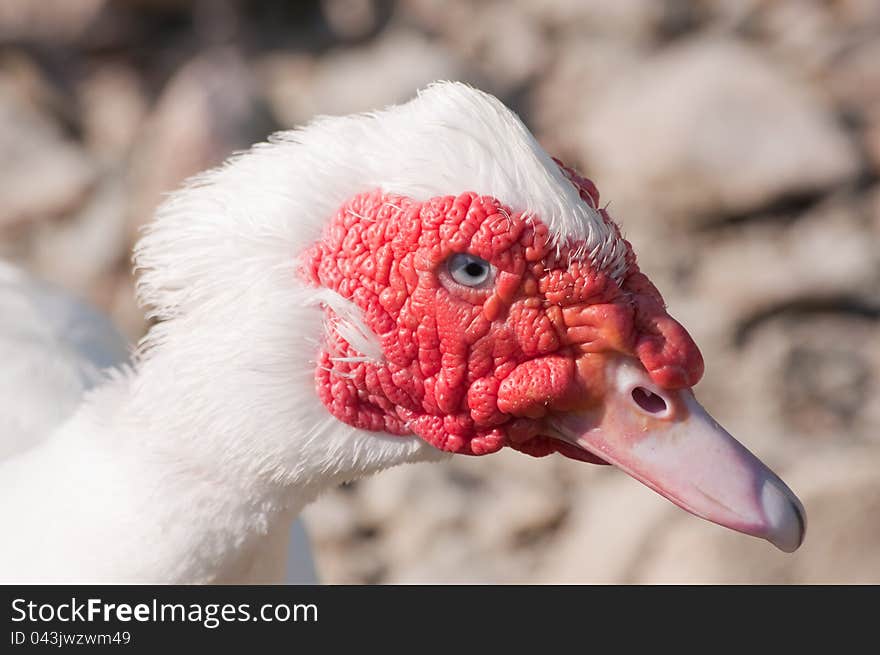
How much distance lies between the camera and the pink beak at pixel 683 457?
248 centimetres

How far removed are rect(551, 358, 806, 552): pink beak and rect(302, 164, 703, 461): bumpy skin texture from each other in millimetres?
45

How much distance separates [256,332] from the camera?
2520 mm

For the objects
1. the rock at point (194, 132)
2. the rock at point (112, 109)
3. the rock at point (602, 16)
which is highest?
the rock at point (602, 16)

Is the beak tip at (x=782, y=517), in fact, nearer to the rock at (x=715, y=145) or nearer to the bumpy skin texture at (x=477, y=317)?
the bumpy skin texture at (x=477, y=317)

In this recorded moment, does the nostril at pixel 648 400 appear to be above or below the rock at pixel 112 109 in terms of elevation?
below

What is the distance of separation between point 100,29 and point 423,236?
5.94 metres

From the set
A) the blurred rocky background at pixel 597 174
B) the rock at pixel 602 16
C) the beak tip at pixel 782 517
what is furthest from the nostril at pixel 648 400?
the rock at pixel 602 16

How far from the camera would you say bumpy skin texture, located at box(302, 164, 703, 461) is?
8.02 ft

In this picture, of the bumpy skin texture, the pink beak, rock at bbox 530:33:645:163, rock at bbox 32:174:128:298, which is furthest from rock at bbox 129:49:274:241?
the pink beak

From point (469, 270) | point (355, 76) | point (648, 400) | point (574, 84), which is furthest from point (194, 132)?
point (648, 400)

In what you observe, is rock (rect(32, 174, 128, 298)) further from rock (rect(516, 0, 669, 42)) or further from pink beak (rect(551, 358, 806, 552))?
pink beak (rect(551, 358, 806, 552))

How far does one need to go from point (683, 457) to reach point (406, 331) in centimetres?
66
